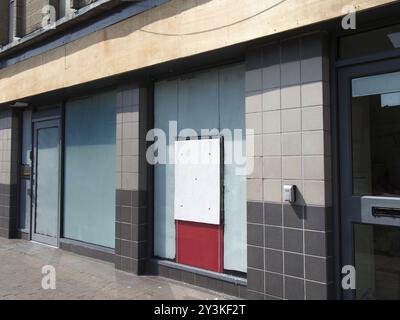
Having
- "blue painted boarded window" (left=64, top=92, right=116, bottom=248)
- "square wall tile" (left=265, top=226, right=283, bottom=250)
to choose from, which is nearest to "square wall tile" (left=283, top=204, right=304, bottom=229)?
"square wall tile" (left=265, top=226, right=283, bottom=250)

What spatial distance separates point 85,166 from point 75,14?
2.65m

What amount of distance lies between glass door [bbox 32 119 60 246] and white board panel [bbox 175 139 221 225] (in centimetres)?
351

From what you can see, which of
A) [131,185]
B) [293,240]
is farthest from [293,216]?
[131,185]

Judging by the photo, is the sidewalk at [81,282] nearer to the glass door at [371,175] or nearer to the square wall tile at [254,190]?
the square wall tile at [254,190]

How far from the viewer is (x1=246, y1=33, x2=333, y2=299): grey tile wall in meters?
4.29

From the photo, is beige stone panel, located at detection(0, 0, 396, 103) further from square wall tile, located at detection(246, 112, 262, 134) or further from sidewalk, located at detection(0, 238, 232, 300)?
sidewalk, located at detection(0, 238, 232, 300)

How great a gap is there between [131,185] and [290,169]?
2.80 metres

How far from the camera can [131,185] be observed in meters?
6.45

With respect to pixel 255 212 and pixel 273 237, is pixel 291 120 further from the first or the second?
pixel 273 237

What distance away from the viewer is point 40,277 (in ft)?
20.5

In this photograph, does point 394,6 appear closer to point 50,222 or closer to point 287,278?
point 287,278

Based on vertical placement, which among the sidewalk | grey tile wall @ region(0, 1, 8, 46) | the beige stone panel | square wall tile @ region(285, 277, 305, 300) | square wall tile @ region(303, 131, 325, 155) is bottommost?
the sidewalk

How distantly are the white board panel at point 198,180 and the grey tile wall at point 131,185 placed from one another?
0.62m
